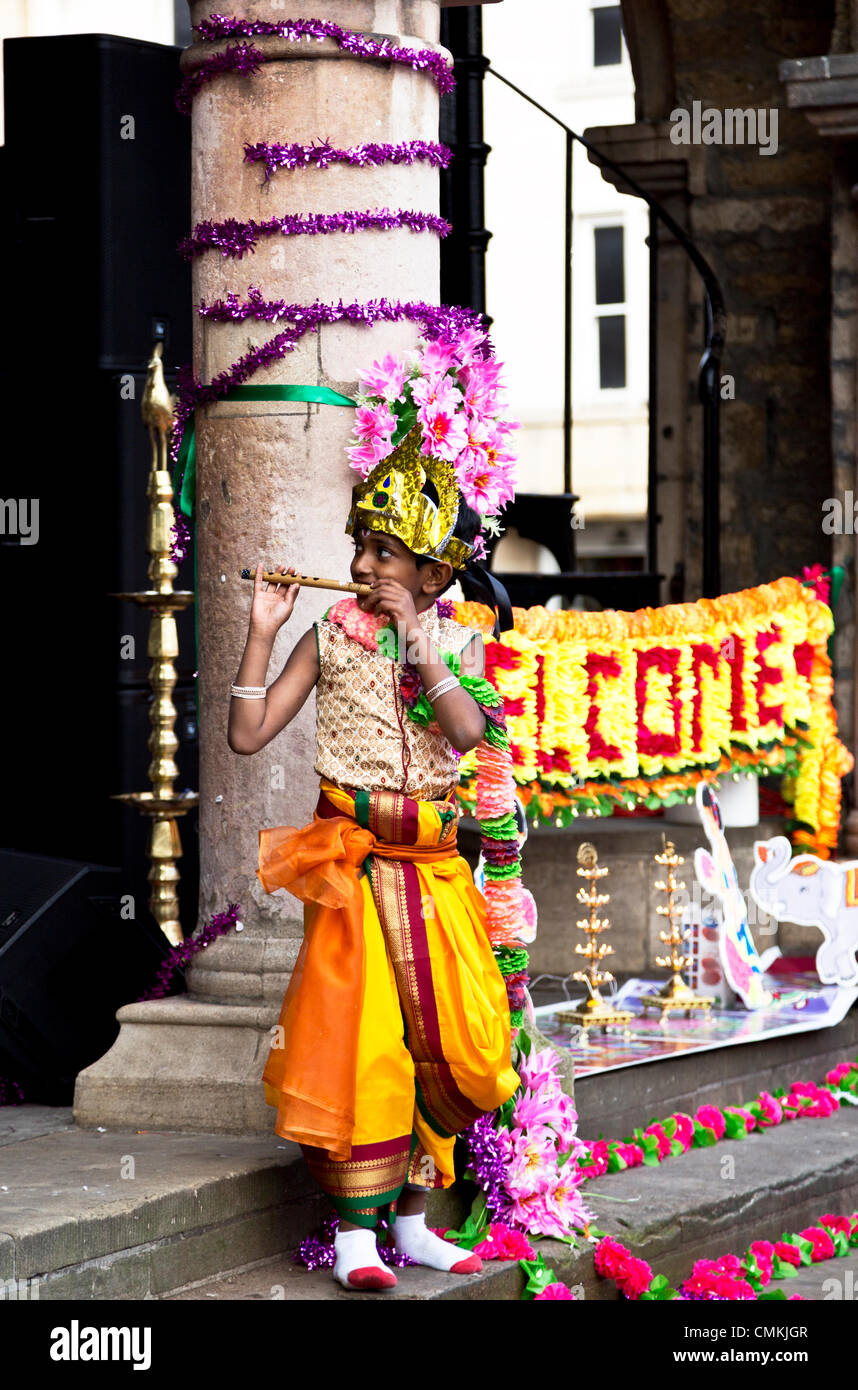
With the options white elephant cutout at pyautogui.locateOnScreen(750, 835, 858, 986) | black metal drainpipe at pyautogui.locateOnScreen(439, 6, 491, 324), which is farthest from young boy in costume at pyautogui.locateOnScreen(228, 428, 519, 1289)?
black metal drainpipe at pyautogui.locateOnScreen(439, 6, 491, 324)

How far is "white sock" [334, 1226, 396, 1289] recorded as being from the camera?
437 cm

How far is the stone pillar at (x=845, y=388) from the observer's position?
845 cm

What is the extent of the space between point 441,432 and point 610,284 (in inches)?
749

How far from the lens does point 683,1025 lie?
22.8 ft

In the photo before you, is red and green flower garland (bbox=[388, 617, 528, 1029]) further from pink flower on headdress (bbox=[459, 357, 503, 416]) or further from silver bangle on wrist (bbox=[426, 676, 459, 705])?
pink flower on headdress (bbox=[459, 357, 503, 416])

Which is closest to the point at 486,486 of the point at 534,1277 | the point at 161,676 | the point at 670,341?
the point at 534,1277

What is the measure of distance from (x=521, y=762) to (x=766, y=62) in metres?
4.63

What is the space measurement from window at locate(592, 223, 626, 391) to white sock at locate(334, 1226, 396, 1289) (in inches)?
740

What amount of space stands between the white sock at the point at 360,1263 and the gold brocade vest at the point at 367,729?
2.94ft

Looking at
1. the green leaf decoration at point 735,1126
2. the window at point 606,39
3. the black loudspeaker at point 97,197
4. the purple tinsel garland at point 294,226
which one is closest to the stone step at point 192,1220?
the green leaf decoration at point 735,1126

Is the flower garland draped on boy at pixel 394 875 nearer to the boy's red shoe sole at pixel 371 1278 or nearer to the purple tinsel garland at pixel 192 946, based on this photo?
the boy's red shoe sole at pixel 371 1278

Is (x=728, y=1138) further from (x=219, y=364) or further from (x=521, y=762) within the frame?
(x=219, y=364)

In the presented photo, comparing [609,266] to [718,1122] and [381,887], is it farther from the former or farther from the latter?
[381,887]
